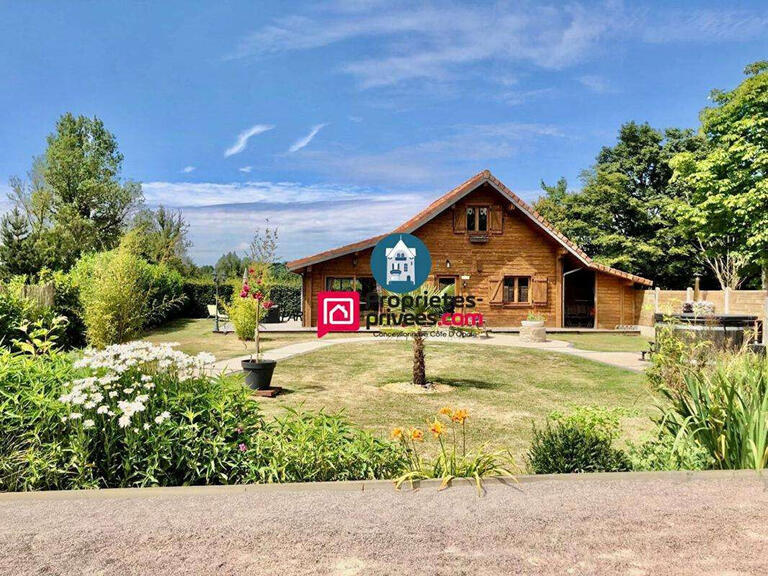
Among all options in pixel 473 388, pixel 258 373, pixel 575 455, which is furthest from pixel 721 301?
pixel 575 455

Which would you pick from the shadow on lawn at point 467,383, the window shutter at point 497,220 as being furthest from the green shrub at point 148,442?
the window shutter at point 497,220

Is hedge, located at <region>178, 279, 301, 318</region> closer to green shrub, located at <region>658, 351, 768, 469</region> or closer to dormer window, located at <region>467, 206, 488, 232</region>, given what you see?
dormer window, located at <region>467, 206, 488, 232</region>

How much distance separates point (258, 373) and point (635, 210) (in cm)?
3281

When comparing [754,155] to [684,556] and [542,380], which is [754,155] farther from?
[684,556]

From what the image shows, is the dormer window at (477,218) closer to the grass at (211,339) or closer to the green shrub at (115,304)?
the grass at (211,339)

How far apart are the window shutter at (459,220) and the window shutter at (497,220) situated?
122 cm

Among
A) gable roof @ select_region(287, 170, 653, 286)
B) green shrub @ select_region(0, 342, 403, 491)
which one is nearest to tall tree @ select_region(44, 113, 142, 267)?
gable roof @ select_region(287, 170, 653, 286)

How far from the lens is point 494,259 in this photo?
78.0ft

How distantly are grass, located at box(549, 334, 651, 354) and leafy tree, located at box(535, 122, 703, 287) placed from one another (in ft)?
44.9

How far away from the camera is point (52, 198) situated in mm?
37406

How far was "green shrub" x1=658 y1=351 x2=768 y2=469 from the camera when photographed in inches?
170

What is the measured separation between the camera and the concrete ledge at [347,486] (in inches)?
150

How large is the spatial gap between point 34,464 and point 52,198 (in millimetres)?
39719

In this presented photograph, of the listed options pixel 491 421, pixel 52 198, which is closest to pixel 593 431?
pixel 491 421
